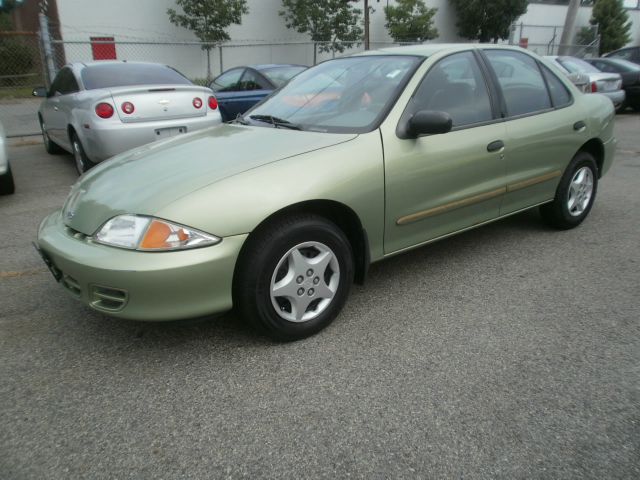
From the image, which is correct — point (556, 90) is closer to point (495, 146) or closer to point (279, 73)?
point (495, 146)

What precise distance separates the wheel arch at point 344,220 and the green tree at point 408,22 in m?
26.6

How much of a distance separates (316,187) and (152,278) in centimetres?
91

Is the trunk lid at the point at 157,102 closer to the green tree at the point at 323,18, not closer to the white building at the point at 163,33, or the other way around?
the white building at the point at 163,33

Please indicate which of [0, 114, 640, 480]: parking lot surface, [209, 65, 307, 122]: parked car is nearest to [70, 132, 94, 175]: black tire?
[209, 65, 307, 122]: parked car

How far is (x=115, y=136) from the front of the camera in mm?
5453

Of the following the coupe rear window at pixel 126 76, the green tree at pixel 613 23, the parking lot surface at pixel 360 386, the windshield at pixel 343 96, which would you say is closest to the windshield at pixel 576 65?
the coupe rear window at pixel 126 76

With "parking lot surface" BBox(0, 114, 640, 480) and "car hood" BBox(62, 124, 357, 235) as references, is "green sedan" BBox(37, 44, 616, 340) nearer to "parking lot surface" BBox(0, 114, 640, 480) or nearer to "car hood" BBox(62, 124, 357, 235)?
"car hood" BBox(62, 124, 357, 235)

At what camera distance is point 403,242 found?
313 centimetres

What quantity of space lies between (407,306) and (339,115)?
125cm

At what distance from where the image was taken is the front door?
2.99 metres

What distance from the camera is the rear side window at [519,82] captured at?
12.1 feet

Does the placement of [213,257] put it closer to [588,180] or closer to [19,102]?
[588,180]

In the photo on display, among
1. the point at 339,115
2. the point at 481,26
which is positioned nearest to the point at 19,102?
the point at 339,115

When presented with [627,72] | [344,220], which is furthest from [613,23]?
[344,220]
